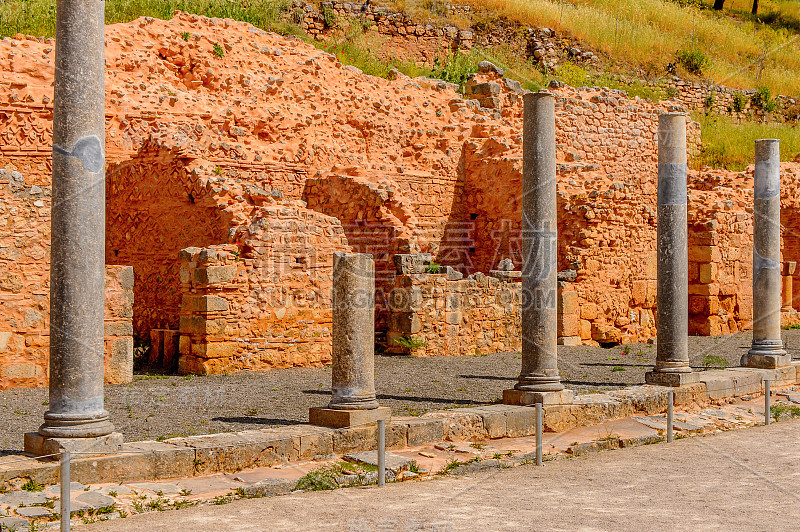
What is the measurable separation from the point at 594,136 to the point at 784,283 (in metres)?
6.14

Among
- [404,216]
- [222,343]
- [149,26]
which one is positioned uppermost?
[149,26]

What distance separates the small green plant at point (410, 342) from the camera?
1541 cm

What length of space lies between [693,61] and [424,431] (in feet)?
90.6

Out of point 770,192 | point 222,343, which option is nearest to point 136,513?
point 222,343

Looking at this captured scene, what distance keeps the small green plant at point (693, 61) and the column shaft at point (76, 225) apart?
1136 inches

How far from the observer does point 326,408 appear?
8.93 m

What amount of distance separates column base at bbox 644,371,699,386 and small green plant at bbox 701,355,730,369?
8.37ft

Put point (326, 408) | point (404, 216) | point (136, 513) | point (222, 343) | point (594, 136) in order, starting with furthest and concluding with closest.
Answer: point (594, 136) → point (404, 216) → point (222, 343) → point (326, 408) → point (136, 513)

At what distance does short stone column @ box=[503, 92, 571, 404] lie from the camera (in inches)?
419

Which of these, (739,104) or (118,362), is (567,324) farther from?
(739,104)

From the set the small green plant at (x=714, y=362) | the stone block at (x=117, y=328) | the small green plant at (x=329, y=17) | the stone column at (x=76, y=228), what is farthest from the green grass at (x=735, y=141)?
the stone column at (x=76, y=228)

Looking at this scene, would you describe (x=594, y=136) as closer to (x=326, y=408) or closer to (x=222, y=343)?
(x=222, y=343)

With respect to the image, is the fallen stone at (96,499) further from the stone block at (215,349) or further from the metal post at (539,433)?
the stone block at (215,349)

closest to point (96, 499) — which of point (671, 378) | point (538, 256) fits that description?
point (538, 256)
